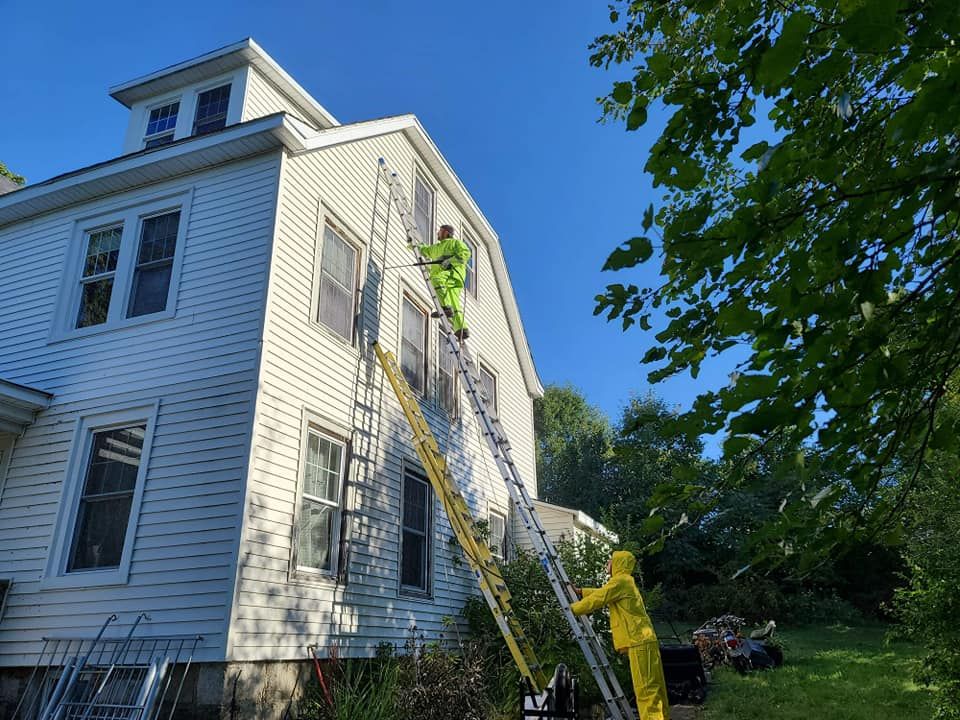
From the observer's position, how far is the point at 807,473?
238cm

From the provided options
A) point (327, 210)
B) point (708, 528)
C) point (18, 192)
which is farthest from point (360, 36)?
point (708, 528)

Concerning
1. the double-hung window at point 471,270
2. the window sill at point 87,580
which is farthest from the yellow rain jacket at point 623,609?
the double-hung window at point 471,270

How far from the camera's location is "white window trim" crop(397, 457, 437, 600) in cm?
969

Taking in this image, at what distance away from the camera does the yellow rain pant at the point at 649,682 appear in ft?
21.7

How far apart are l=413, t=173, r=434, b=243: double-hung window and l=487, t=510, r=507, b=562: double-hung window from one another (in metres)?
5.33

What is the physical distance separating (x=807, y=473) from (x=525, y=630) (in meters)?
8.30

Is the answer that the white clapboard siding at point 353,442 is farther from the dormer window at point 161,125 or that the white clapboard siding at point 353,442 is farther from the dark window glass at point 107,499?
the dormer window at point 161,125

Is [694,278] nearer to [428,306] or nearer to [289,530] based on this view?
[289,530]

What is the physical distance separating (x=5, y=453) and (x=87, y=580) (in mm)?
2383

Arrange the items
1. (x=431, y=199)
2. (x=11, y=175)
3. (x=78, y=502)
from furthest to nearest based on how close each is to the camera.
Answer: (x=11, y=175)
(x=431, y=199)
(x=78, y=502)

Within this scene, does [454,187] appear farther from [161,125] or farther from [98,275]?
[98,275]

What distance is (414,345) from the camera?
1159 centimetres

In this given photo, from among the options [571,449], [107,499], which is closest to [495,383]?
[107,499]

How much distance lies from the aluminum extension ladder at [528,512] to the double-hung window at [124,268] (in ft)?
11.9
